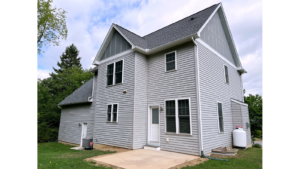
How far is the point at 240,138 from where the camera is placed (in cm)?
927

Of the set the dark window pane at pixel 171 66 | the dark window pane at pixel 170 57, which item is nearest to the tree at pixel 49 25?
the dark window pane at pixel 170 57

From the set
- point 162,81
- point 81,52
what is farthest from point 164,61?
point 81,52

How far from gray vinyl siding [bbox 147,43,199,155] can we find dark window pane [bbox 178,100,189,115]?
24 centimetres

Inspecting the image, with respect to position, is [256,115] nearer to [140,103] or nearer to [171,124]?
[171,124]

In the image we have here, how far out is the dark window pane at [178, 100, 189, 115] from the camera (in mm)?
7959

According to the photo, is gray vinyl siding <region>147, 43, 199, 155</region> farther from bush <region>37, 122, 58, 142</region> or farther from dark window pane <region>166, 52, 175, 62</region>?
bush <region>37, 122, 58, 142</region>

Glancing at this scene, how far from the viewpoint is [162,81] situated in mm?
9188

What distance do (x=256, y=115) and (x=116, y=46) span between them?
12809 millimetres

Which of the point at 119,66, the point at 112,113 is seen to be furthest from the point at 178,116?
the point at 119,66

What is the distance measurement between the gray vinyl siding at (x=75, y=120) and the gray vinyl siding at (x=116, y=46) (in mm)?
4041

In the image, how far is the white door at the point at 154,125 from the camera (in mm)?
8961
